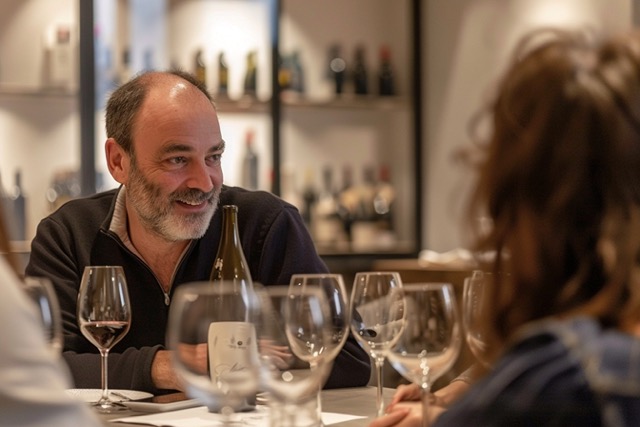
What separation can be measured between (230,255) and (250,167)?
2.69 m

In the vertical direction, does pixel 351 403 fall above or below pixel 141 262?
below

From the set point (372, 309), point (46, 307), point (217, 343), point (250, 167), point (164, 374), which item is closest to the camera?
point (217, 343)

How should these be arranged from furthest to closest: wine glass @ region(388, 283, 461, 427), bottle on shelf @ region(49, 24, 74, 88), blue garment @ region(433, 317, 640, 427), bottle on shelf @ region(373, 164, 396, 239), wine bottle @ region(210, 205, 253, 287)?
bottle on shelf @ region(373, 164, 396, 239), bottle on shelf @ region(49, 24, 74, 88), wine bottle @ region(210, 205, 253, 287), wine glass @ region(388, 283, 461, 427), blue garment @ region(433, 317, 640, 427)

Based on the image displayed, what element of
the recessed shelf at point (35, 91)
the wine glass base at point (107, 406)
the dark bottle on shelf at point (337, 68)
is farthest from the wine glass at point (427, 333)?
the dark bottle on shelf at point (337, 68)

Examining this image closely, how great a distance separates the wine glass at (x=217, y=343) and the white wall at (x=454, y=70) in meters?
3.84

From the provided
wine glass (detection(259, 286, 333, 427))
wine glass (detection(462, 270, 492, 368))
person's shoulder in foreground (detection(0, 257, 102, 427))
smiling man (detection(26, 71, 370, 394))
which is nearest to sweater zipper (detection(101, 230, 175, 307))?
smiling man (detection(26, 71, 370, 394))

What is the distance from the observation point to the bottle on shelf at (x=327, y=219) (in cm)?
501

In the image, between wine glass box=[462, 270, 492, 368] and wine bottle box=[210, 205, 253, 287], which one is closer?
wine glass box=[462, 270, 492, 368]

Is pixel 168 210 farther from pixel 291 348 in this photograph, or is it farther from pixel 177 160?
pixel 291 348

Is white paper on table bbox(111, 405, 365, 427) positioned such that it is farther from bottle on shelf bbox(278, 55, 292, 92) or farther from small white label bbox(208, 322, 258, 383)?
bottle on shelf bbox(278, 55, 292, 92)

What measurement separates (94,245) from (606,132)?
1.82 meters

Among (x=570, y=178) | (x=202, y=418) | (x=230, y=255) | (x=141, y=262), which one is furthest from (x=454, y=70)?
(x=570, y=178)

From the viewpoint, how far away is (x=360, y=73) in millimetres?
5281

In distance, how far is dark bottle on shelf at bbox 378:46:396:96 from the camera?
17.3 feet
